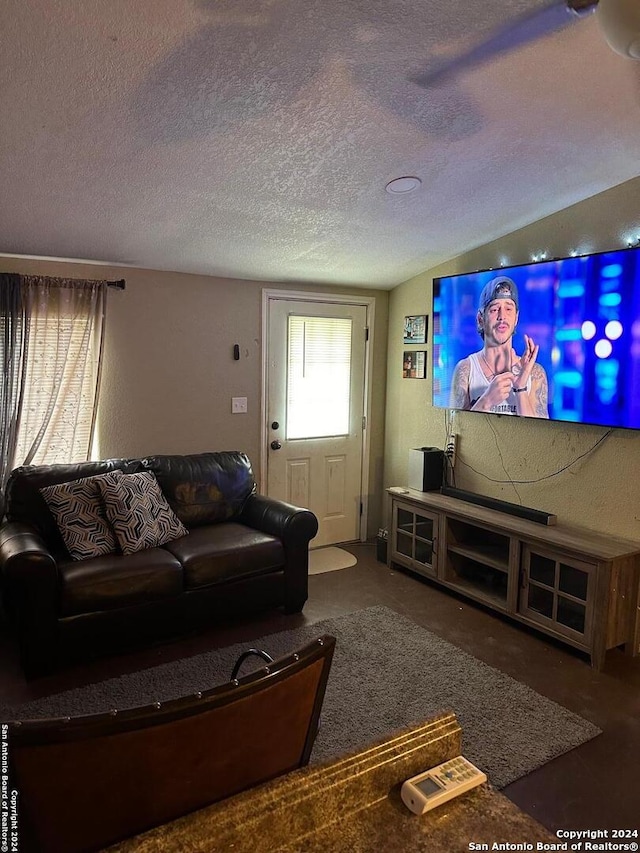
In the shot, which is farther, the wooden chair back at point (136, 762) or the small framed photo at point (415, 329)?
the small framed photo at point (415, 329)

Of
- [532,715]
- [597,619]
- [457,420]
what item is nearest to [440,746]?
[532,715]

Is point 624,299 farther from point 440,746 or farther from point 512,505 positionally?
point 440,746

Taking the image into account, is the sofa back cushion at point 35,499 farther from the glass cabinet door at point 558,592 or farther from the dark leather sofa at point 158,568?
the glass cabinet door at point 558,592

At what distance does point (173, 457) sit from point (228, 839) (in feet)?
10.3

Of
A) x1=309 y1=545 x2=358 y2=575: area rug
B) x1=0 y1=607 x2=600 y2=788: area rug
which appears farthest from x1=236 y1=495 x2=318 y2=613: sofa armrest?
x1=309 y1=545 x2=358 y2=575: area rug

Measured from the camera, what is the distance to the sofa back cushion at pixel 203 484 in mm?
3719

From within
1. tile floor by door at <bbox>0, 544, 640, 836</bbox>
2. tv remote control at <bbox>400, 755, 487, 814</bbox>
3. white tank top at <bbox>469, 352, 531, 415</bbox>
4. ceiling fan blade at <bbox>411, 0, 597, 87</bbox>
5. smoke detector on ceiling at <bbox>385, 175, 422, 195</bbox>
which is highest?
ceiling fan blade at <bbox>411, 0, 597, 87</bbox>

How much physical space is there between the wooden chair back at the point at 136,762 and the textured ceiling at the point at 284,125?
72.6 inches

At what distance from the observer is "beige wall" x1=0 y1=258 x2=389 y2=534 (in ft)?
12.7

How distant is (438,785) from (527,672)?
2.24 m

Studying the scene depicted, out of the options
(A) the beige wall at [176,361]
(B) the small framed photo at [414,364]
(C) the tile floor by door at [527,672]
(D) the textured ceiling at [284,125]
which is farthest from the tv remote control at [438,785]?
(B) the small framed photo at [414,364]

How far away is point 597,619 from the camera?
2.94 meters

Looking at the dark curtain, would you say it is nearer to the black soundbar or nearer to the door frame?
the door frame

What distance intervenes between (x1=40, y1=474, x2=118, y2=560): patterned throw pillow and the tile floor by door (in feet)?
1.89
